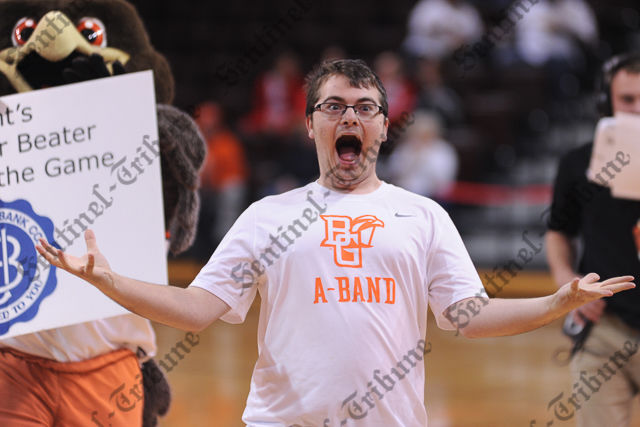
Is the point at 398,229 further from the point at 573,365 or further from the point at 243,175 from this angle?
the point at 243,175

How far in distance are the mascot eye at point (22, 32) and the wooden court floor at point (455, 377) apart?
275cm

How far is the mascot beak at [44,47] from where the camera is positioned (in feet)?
9.64

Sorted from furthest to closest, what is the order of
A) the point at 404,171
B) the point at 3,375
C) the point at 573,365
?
the point at 404,171, the point at 573,365, the point at 3,375

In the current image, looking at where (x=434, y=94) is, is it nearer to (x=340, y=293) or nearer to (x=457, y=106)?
(x=457, y=106)

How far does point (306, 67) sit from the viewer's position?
1145cm

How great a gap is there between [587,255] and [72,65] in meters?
1.88

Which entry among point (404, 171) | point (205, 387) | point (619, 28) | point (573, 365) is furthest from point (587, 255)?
point (619, 28)

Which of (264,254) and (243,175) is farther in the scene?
(243,175)

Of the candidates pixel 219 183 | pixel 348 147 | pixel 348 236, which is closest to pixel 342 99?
pixel 348 147

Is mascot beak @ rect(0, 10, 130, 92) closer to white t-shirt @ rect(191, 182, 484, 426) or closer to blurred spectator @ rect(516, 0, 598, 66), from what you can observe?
white t-shirt @ rect(191, 182, 484, 426)

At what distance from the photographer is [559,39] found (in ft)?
31.5

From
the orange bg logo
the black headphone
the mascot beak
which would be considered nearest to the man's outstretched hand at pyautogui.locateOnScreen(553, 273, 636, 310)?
the orange bg logo

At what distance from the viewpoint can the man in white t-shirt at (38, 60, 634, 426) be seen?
233 cm

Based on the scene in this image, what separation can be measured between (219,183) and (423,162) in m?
2.40
